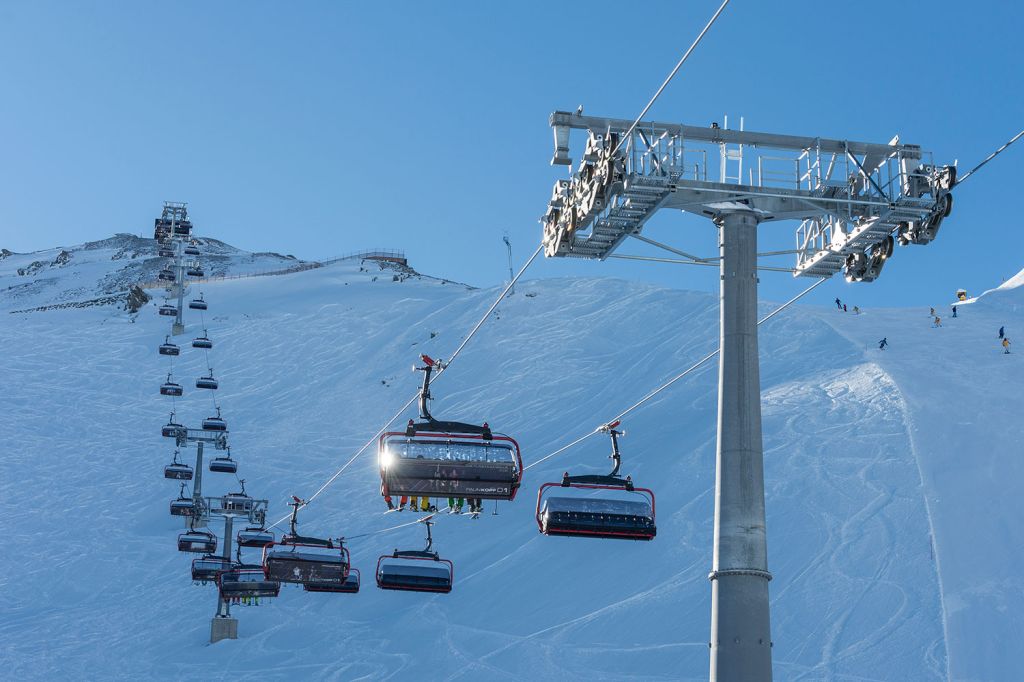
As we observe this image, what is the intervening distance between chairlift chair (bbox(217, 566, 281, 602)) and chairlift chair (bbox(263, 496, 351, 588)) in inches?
343

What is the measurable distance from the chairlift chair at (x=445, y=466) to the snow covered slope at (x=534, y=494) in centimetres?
1778

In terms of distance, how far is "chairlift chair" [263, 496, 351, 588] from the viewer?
26.0m

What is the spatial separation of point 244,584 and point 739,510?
25236mm

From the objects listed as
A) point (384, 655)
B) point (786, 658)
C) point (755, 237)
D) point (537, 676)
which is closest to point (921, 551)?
point (786, 658)

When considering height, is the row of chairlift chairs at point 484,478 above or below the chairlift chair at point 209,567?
above

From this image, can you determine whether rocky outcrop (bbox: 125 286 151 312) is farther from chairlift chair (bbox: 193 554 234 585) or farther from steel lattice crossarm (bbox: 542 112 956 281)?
steel lattice crossarm (bbox: 542 112 956 281)

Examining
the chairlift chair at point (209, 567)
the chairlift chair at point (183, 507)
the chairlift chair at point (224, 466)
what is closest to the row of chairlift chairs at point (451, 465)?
the chairlift chair at point (209, 567)

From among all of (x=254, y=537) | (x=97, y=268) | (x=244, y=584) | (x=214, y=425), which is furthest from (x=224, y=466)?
(x=97, y=268)

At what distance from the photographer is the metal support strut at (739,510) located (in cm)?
1198

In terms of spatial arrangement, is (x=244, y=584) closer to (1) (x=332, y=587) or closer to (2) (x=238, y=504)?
(2) (x=238, y=504)

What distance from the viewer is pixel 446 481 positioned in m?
17.5

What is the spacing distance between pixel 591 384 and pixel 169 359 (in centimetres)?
2795

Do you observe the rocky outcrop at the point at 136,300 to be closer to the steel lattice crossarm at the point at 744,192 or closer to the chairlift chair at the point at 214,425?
the chairlift chair at the point at 214,425

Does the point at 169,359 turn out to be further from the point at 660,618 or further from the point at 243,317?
the point at 660,618
